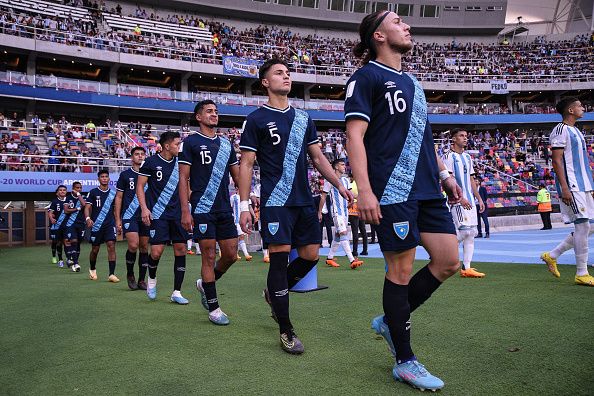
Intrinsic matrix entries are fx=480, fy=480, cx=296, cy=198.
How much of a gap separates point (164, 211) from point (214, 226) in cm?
150

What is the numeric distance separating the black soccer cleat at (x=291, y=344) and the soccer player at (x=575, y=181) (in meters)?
4.11

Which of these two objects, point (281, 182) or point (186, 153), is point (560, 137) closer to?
point (281, 182)

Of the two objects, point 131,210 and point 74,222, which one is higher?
point 131,210

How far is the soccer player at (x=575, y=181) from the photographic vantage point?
5.79m

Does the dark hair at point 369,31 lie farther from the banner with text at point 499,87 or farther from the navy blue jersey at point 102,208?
the banner with text at point 499,87

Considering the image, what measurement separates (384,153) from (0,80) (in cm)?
3062

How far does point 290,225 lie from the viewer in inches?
150

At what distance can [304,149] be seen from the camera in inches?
159

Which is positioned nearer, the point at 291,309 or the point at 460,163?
the point at 291,309

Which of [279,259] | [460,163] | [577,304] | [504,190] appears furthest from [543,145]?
[279,259]

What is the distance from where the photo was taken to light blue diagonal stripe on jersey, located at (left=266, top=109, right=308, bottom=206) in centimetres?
384

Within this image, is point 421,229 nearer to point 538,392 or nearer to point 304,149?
point 538,392

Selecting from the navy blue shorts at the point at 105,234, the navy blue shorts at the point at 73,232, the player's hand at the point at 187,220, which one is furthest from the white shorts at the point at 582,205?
the navy blue shorts at the point at 73,232

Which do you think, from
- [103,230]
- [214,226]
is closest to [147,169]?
[214,226]
